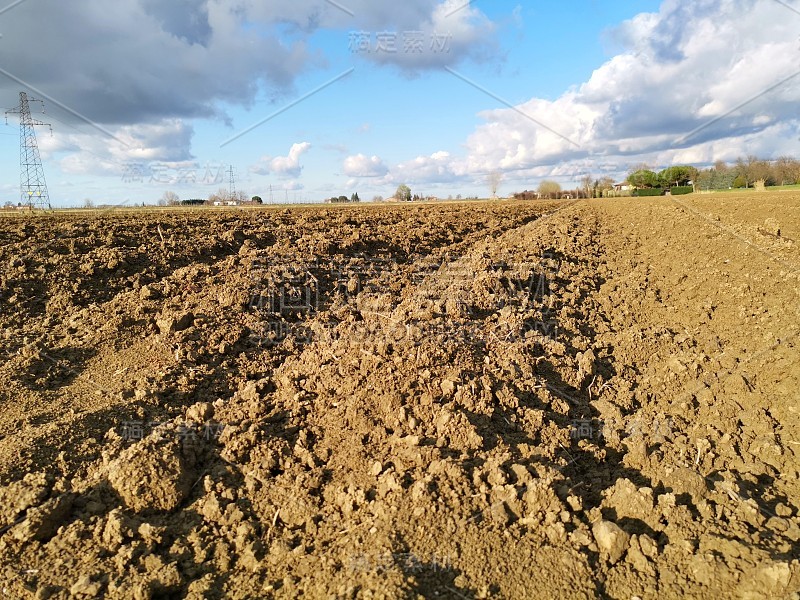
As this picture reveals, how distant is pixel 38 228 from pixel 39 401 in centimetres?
764

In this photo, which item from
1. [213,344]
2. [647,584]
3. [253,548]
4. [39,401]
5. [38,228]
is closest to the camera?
[647,584]

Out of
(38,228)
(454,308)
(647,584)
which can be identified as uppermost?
(38,228)

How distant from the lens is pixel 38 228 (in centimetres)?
1062

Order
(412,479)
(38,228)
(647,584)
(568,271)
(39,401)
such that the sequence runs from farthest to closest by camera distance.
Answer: (38,228) → (568,271) → (39,401) → (412,479) → (647,584)

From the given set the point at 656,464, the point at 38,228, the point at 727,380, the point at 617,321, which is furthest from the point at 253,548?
the point at 38,228

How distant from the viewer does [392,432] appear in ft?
12.8

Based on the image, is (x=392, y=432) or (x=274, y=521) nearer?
(x=274, y=521)

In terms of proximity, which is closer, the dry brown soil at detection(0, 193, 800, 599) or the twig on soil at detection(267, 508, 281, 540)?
the dry brown soil at detection(0, 193, 800, 599)

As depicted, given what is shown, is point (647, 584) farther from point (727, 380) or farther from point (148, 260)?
point (148, 260)

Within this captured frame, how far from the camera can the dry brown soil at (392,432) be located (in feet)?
9.37

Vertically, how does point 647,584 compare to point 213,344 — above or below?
below

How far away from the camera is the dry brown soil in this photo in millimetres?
2855

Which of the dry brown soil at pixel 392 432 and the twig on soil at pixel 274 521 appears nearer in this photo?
the dry brown soil at pixel 392 432

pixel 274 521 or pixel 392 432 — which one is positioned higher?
pixel 392 432
